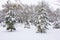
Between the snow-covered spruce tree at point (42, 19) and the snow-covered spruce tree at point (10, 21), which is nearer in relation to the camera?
the snow-covered spruce tree at point (42, 19)

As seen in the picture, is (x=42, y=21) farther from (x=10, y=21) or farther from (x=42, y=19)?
(x=10, y=21)

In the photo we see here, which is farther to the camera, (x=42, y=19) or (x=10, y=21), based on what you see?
(x=10, y=21)

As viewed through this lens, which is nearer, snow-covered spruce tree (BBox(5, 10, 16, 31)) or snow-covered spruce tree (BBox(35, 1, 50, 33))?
snow-covered spruce tree (BBox(35, 1, 50, 33))

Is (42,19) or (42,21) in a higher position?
(42,19)

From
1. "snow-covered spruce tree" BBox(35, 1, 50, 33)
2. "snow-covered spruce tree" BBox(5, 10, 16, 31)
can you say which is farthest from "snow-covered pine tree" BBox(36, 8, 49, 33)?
"snow-covered spruce tree" BBox(5, 10, 16, 31)

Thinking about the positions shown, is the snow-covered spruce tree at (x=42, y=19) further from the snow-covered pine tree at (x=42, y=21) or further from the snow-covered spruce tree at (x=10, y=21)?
the snow-covered spruce tree at (x=10, y=21)

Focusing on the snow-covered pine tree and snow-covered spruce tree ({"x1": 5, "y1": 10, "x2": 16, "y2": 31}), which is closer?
the snow-covered pine tree

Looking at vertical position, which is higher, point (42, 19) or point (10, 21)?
point (42, 19)

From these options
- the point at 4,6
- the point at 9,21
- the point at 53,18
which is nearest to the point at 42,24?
the point at 53,18

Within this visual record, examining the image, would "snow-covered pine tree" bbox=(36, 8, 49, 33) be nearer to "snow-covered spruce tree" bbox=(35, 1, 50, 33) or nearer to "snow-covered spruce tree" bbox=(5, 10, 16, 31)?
"snow-covered spruce tree" bbox=(35, 1, 50, 33)

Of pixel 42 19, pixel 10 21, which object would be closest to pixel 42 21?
pixel 42 19

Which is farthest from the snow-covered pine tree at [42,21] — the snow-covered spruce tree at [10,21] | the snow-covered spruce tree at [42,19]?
the snow-covered spruce tree at [10,21]

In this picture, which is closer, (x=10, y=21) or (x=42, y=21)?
(x=42, y=21)

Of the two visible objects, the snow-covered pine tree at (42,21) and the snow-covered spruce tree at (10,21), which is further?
the snow-covered spruce tree at (10,21)
